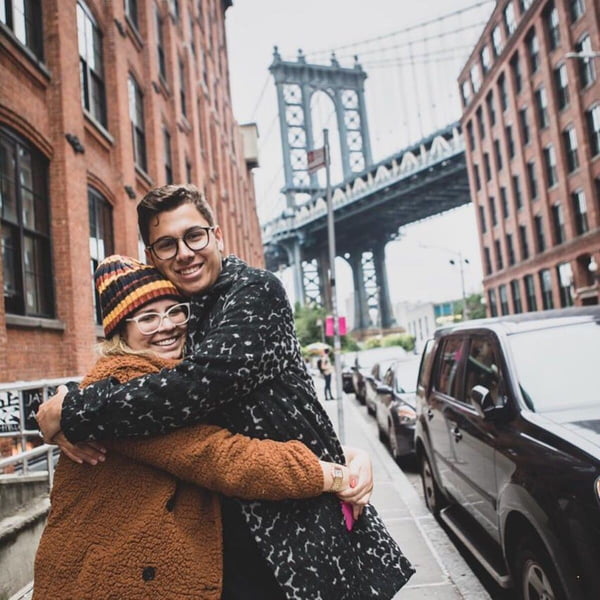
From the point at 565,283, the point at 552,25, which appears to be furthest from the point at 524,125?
the point at 565,283

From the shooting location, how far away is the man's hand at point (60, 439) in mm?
1453

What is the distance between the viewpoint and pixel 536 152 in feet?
114

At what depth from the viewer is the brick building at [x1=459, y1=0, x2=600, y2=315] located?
29.5 meters

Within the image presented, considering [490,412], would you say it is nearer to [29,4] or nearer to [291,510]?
[291,510]

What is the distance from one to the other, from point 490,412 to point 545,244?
34806 millimetres

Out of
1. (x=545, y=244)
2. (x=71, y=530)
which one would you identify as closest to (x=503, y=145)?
(x=545, y=244)

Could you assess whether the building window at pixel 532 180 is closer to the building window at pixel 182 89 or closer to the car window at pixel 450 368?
the building window at pixel 182 89

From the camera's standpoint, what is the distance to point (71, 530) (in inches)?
56.6

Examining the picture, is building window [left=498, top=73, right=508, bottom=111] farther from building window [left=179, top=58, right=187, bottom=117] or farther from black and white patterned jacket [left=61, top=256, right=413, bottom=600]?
black and white patterned jacket [left=61, top=256, right=413, bottom=600]

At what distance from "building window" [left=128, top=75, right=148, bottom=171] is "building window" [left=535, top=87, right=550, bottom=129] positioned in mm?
26876

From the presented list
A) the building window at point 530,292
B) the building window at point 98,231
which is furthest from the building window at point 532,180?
the building window at point 98,231

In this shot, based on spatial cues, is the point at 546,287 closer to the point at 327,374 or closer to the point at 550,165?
the point at 550,165

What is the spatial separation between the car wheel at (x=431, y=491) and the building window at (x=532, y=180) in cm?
3364

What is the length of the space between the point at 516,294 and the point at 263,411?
4124cm
